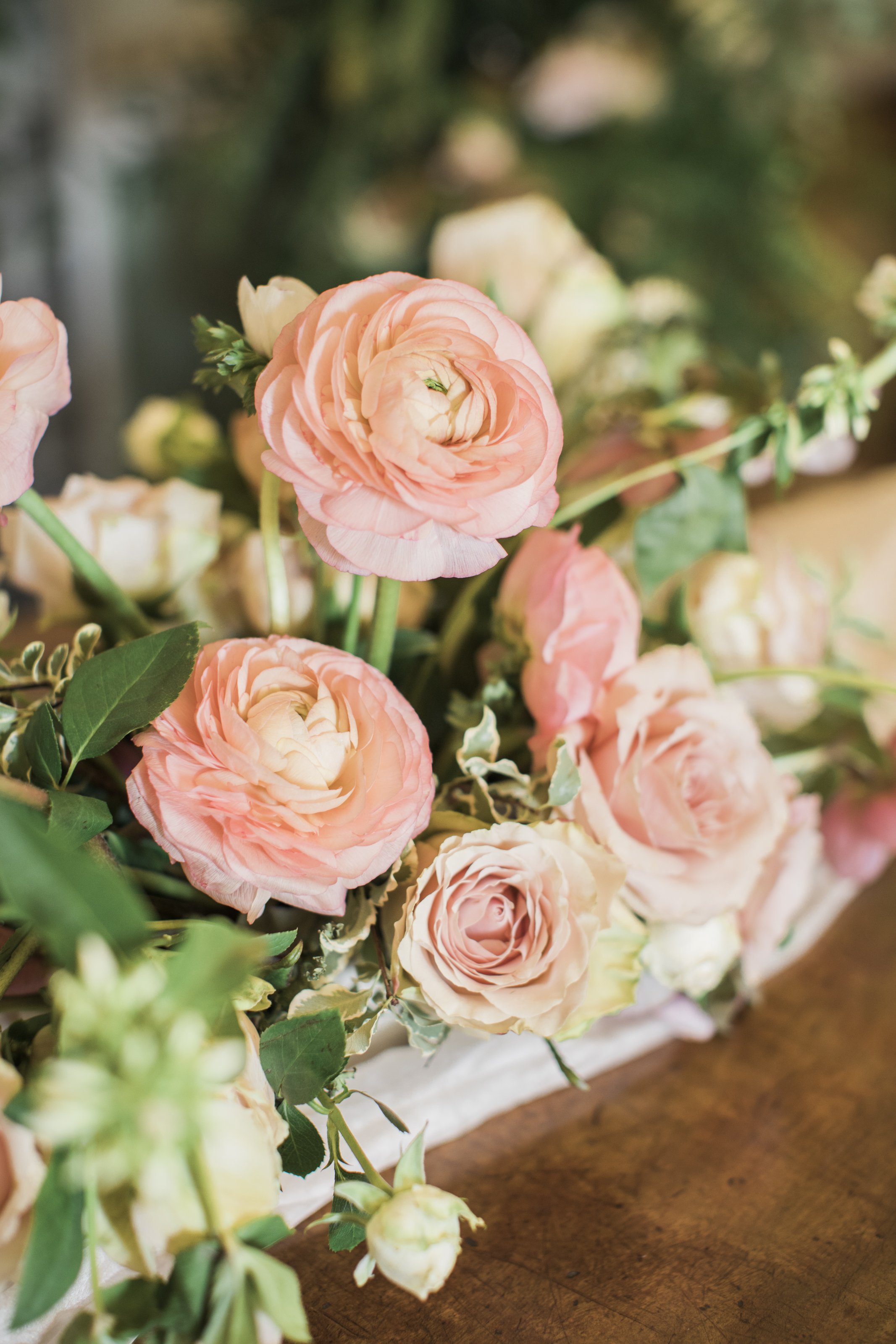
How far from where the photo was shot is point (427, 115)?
3.52 feet

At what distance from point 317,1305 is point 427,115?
1148 millimetres

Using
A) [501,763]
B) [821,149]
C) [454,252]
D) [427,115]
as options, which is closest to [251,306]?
[501,763]

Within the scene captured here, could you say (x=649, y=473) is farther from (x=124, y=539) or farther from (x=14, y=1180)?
(x=14, y=1180)

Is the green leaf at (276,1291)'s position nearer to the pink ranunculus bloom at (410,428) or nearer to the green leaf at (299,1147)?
the green leaf at (299,1147)

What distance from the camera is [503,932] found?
30cm

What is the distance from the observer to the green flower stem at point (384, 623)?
318 mm

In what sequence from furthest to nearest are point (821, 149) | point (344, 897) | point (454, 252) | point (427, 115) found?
point (821, 149) < point (427, 115) < point (454, 252) < point (344, 897)

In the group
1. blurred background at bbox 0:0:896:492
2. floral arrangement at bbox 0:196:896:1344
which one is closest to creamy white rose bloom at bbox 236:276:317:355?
floral arrangement at bbox 0:196:896:1344

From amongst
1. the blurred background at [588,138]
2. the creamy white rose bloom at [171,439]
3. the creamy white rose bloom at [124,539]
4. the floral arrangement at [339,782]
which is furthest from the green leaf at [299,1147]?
the blurred background at [588,138]

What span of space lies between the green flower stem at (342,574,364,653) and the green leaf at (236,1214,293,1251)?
0.18m

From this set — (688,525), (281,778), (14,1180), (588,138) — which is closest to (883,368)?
(688,525)

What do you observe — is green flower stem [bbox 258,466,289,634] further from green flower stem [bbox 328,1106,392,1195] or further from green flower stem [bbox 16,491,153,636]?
green flower stem [bbox 328,1106,392,1195]

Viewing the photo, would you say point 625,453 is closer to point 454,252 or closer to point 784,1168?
point 454,252

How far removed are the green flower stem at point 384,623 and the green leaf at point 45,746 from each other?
10 centimetres
